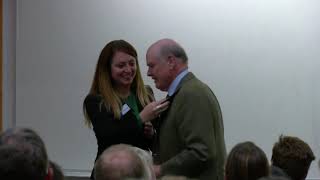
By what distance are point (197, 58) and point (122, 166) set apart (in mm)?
2723

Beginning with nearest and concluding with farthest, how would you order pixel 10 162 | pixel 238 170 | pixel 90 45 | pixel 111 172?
pixel 10 162 < pixel 111 172 < pixel 238 170 < pixel 90 45

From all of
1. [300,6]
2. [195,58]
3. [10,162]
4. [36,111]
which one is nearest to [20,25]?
[36,111]

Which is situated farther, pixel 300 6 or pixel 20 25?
pixel 20 25

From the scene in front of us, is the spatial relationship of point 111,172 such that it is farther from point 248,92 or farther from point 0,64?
point 0,64

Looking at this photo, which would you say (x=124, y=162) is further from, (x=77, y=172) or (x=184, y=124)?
(x=77, y=172)

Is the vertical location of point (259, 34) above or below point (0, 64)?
above

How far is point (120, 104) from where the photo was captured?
306 centimetres

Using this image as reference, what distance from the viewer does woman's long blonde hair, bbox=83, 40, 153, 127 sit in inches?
120

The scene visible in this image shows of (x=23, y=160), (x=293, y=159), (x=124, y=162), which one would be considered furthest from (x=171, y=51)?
(x=23, y=160)

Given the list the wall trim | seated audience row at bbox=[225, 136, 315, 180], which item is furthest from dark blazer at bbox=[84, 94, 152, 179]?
the wall trim

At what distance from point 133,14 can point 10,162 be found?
3145mm

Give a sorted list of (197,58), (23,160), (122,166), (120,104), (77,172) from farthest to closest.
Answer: (77,172), (197,58), (120,104), (122,166), (23,160)

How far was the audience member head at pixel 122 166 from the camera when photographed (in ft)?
5.88

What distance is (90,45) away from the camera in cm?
464
